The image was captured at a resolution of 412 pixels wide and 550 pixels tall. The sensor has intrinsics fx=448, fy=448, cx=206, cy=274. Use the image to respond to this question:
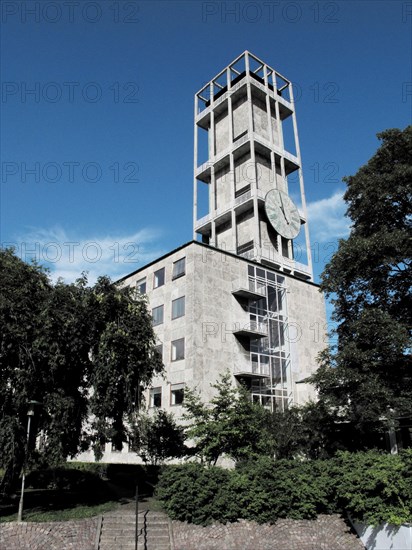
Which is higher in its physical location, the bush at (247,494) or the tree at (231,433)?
the tree at (231,433)

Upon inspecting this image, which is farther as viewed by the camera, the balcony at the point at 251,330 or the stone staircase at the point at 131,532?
the balcony at the point at 251,330

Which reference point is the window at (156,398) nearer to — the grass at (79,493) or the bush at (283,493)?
the grass at (79,493)

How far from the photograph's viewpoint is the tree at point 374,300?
21438 mm

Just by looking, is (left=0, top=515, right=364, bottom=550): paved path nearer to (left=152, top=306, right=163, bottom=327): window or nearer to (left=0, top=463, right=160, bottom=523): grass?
(left=0, top=463, right=160, bottom=523): grass

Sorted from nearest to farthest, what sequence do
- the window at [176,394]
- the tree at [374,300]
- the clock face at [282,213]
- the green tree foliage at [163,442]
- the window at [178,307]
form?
the tree at [374,300] < the green tree foliage at [163,442] < the window at [176,394] < the window at [178,307] < the clock face at [282,213]

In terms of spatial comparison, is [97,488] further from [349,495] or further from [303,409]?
[349,495]

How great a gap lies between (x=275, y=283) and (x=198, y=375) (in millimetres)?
→ 12664

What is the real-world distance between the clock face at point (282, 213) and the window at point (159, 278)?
12.9 m

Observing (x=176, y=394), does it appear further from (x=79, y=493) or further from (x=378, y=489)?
(x=378, y=489)

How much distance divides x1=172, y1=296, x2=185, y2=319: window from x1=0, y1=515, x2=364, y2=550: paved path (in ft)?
60.9

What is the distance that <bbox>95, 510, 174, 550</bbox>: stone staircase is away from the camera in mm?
16688

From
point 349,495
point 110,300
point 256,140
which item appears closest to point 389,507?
point 349,495

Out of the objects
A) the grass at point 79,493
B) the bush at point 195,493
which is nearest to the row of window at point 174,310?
the grass at point 79,493

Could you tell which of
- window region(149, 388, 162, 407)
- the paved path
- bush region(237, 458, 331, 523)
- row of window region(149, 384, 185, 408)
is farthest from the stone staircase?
window region(149, 388, 162, 407)
